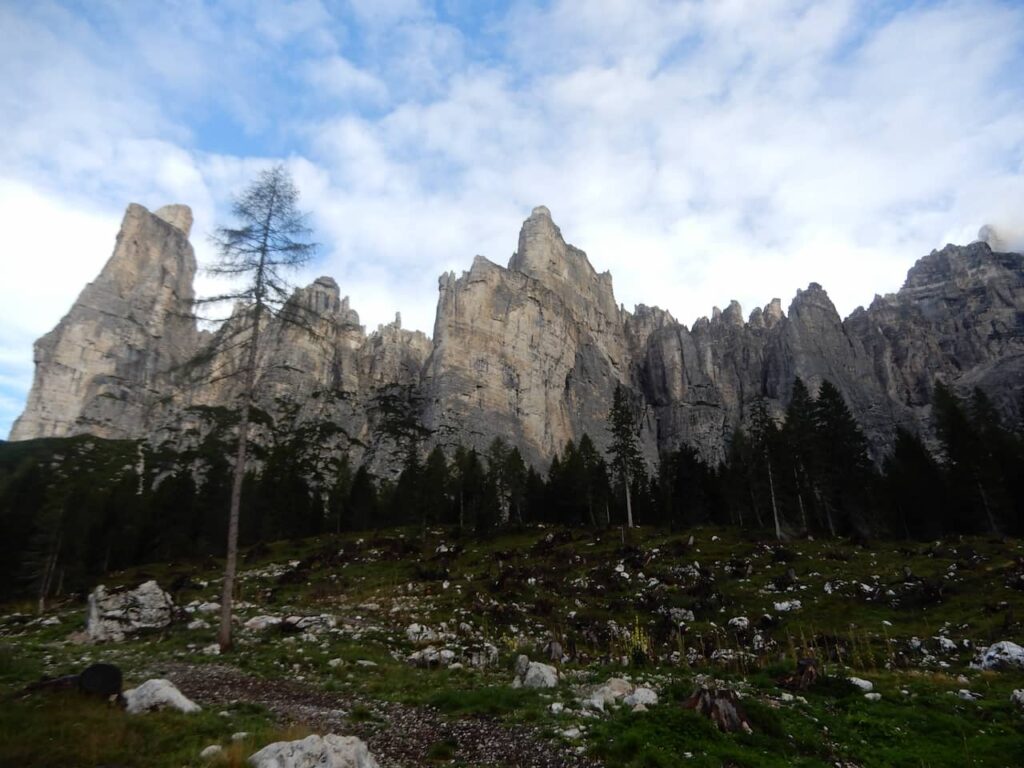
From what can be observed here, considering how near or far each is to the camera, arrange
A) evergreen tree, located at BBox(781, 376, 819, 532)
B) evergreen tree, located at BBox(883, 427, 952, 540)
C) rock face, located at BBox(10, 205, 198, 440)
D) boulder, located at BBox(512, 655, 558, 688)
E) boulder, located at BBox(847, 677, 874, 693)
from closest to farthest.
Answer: boulder, located at BBox(847, 677, 874, 693) → boulder, located at BBox(512, 655, 558, 688) → evergreen tree, located at BBox(883, 427, 952, 540) → evergreen tree, located at BBox(781, 376, 819, 532) → rock face, located at BBox(10, 205, 198, 440)

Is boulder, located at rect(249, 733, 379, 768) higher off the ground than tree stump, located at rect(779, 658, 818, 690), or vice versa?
boulder, located at rect(249, 733, 379, 768)

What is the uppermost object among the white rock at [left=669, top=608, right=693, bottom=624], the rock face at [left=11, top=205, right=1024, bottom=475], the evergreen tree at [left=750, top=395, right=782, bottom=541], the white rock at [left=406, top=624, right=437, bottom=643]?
the rock face at [left=11, top=205, right=1024, bottom=475]

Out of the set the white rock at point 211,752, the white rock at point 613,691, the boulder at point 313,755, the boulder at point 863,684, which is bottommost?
the boulder at point 863,684

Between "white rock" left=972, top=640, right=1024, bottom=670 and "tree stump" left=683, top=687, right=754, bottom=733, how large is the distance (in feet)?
38.8

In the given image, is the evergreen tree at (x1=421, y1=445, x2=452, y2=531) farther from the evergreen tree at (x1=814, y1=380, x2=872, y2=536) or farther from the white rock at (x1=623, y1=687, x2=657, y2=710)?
the white rock at (x1=623, y1=687, x2=657, y2=710)

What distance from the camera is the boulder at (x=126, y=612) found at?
77.0 feet

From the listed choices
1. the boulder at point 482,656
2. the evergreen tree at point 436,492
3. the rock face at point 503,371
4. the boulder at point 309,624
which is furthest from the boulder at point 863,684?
the rock face at point 503,371

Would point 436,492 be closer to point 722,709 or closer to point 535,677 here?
point 535,677

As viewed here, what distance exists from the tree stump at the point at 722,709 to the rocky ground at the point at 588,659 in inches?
8.2

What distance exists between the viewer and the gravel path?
9695 mm

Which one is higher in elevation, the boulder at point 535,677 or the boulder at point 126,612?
the boulder at point 126,612

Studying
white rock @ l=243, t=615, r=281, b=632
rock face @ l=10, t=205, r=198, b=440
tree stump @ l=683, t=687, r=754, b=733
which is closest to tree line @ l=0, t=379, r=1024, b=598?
white rock @ l=243, t=615, r=281, b=632

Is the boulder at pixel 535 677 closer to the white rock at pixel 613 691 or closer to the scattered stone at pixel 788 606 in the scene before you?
the white rock at pixel 613 691

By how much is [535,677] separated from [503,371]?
14424 centimetres
